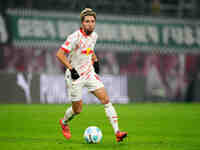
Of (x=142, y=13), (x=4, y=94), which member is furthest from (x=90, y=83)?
(x=142, y=13)

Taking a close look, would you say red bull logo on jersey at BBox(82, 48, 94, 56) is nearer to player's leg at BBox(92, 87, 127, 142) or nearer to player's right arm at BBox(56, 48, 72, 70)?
player's right arm at BBox(56, 48, 72, 70)

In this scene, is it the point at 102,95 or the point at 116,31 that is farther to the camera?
the point at 116,31

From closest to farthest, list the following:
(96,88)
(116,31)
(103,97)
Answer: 1. (103,97)
2. (96,88)
3. (116,31)

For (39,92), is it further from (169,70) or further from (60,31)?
(169,70)

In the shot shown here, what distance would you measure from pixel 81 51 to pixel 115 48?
17.1 metres

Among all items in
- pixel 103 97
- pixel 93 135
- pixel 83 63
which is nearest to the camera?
pixel 93 135

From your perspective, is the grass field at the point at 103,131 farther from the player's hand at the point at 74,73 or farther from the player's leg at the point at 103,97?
the player's hand at the point at 74,73

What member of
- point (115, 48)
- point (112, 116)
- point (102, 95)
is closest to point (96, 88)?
point (102, 95)

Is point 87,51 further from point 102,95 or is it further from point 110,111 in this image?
point 110,111

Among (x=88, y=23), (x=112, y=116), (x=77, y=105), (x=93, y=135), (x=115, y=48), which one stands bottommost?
(x=93, y=135)

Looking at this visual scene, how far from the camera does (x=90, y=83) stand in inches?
387

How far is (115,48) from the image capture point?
88.1 ft

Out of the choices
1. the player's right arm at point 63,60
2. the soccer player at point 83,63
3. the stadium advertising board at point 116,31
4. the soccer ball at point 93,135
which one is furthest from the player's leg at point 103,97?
the stadium advertising board at point 116,31

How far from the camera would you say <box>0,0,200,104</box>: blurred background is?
78.7 ft
